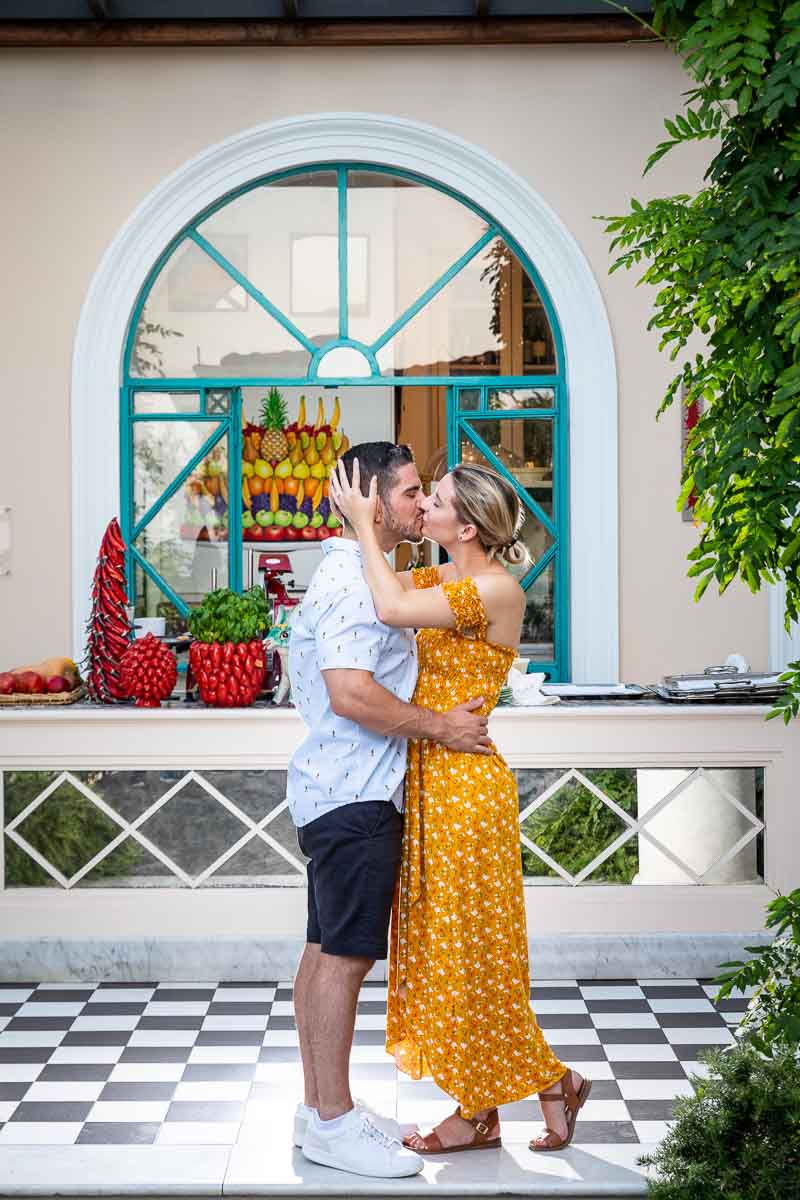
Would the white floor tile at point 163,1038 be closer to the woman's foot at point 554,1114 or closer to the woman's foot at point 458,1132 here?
the woman's foot at point 458,1132

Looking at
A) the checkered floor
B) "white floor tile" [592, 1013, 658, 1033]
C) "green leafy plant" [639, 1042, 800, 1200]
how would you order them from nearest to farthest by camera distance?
1. "green leafy plant" [639, 1042, 800, 1200]
2. the checkered floor
3. "white floor tile" [592, 1013, 658, 1033]

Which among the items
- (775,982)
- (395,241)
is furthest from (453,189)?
(775,982)

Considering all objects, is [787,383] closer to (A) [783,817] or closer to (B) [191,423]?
(A) [783,817]

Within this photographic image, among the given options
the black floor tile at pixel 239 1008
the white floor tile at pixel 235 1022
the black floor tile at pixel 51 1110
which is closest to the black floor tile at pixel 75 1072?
the black floor tile at pixel 51 1110

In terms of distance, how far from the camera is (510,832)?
144 inches

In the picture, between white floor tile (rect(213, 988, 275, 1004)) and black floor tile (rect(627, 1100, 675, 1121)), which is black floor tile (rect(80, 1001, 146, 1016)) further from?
black floor tile (rect(627, 1100, 675, 1121))

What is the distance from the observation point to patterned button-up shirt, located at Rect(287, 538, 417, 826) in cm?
350

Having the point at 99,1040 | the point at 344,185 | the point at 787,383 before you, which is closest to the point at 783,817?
the point at 99,1040

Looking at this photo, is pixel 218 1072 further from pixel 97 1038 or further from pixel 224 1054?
pixel 97 1038

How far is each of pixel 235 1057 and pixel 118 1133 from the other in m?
0.67

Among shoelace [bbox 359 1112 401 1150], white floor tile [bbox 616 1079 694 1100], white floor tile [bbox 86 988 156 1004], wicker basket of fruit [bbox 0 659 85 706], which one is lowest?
white floor tile [bbox 616 1079 694 1100]

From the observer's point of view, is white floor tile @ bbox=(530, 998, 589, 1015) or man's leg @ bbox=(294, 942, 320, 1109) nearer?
man's leg @ bbox=(294, 942, 320, 1109)

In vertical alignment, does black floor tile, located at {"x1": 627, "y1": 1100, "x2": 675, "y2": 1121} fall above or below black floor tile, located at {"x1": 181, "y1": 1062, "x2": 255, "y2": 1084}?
above

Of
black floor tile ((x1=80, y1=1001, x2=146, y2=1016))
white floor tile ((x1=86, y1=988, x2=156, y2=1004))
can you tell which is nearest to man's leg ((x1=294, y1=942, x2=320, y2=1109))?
black floor tile ((x1=80, y1=1001, x2=146, y2=1016))
